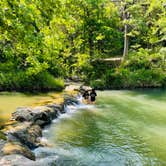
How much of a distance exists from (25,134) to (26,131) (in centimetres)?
33

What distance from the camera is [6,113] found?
1727 cm

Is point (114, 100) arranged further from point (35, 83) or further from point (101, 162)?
point (101, 162)

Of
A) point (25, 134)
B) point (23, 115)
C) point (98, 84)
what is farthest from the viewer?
point (98, 84)

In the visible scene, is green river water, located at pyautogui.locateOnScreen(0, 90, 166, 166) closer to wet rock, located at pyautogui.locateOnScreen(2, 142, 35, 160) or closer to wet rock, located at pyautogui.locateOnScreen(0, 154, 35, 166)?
wet rock, located at pyautogui.locateOnScreen(2, 142, 35, 160)

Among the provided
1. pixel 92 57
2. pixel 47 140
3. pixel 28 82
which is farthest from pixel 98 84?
pixel 47 140

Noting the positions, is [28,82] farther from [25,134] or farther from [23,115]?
[25,134]

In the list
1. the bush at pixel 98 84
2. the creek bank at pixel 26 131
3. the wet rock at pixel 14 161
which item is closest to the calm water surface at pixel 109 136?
the creek bank at pixel 26 131

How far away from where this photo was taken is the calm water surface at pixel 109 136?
11.7 meters

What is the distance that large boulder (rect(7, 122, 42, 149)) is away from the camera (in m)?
12.5

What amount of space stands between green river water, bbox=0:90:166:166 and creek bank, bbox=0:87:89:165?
0.43m

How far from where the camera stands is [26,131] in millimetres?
13180

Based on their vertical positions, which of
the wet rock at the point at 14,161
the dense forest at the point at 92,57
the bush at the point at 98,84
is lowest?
the wet rock at the point at 14,161

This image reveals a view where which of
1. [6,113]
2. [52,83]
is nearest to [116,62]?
[52,83]

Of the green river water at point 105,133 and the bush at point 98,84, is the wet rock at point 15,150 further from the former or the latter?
the bush at point 98,84
